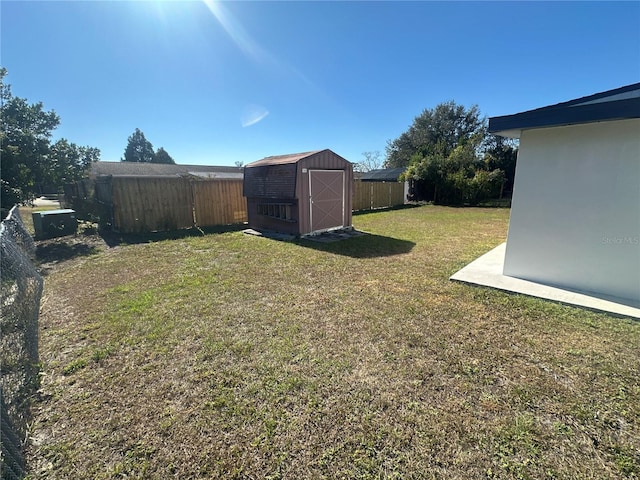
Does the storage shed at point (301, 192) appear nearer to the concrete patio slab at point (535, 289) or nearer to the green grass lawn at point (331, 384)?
the green grass lawn at point (331, 384)

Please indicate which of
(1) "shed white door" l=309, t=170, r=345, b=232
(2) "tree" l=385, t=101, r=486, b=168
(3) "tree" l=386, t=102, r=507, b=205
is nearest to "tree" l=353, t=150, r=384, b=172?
(2) "tree" l=385, t=101, r=486, b=168

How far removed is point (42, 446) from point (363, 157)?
1704 inches

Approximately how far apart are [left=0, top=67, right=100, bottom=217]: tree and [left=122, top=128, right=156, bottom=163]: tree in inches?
1588

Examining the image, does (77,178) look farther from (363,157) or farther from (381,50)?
(363,157)

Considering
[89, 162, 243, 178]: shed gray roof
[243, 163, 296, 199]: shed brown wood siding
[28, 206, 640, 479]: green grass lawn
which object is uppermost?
[89, 162, 243, 178]: shed gray roof

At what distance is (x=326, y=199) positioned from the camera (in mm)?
8320

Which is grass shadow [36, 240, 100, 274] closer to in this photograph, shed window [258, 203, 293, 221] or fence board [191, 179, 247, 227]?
fence board [191, 179, 247, 227]

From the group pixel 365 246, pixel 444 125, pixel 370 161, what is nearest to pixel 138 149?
pixel 370 161

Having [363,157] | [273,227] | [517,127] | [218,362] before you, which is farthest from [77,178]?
[363,157]

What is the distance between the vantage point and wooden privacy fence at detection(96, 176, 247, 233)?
8320 mm

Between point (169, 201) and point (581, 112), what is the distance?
33.4 ft

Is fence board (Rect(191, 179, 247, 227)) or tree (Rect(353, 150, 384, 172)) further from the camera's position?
tree (Rect(353, 150, 384, 172))

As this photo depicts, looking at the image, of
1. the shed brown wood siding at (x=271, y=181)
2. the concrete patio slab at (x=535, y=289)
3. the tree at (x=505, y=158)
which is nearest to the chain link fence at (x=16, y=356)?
the concrete patio slab at (x=535, y=289)

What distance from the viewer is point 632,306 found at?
3283mm
